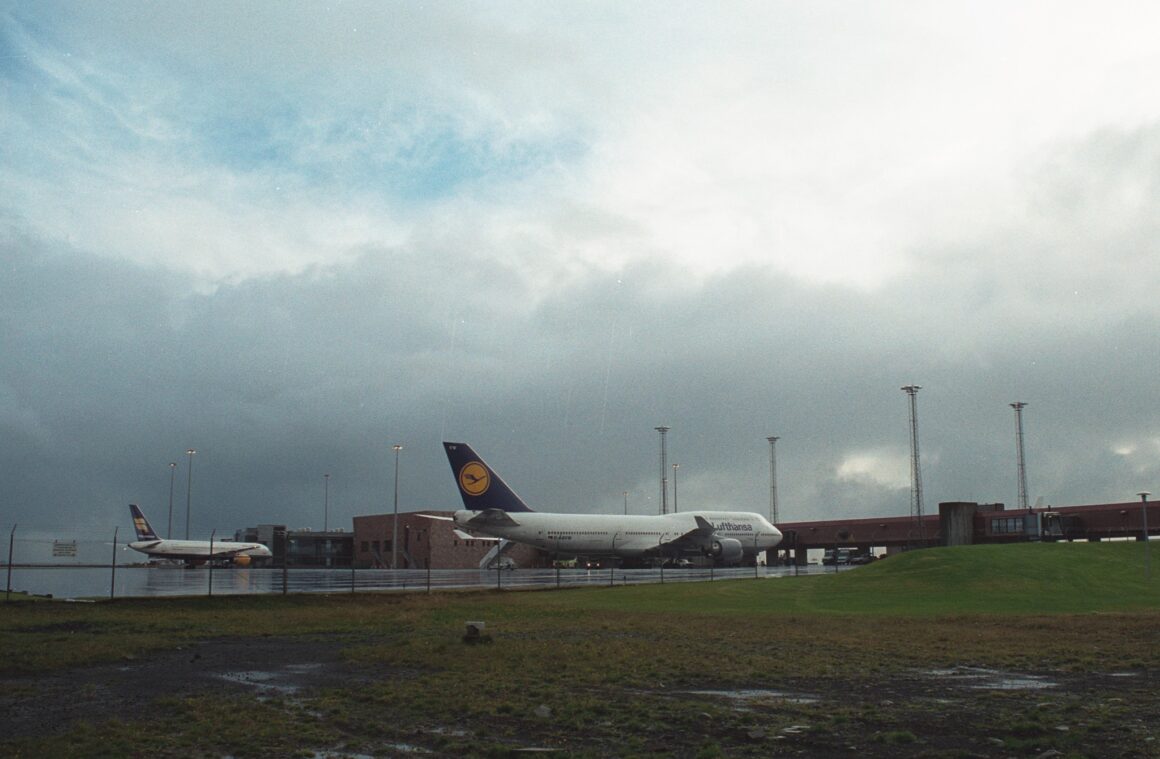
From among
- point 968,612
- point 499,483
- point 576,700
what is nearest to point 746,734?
point 576,700

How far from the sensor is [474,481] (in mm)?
66688

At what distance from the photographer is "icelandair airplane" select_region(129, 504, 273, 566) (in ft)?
295

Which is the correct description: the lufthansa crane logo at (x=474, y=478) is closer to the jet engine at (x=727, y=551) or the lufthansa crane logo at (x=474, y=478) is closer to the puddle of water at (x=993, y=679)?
the jet engine at (x=727, y=551)

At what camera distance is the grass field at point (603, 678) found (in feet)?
30.5

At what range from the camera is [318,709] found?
1119 cm

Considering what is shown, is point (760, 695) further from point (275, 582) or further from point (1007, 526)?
point (1007, 526)

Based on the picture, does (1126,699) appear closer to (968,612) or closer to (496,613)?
(968,612)

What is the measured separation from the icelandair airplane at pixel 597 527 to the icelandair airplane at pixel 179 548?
35743mm

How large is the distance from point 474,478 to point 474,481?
20cm

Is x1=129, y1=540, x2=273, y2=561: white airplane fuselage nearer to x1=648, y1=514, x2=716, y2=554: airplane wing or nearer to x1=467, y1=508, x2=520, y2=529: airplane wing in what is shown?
x1=467, y1=508, x2=520, y2=529: airplane wing

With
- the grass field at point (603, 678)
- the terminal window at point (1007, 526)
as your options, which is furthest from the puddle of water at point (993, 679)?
the terminal window at point (1007, 526)

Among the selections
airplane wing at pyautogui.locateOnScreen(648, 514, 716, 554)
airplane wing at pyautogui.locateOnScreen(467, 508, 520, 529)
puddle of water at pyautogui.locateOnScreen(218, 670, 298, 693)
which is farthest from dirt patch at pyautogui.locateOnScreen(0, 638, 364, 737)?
airplane wing at pyautogui.locateOnScreen(648, 514, 716, 554)

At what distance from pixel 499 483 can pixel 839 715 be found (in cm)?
5806

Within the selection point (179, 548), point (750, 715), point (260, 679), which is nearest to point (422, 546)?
point (179, 548)
